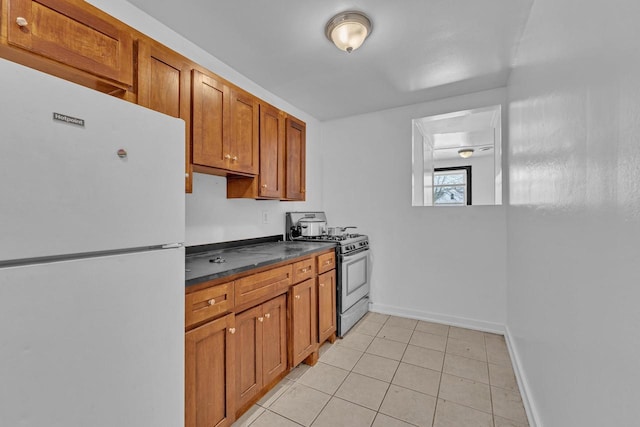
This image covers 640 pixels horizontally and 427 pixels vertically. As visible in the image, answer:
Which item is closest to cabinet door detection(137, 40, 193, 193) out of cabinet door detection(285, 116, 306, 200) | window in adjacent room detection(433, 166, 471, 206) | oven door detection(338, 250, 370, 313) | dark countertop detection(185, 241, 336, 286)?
dark countertop detection(185, 241, 336, 286)

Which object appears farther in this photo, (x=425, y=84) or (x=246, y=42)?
(x=425, y=84)

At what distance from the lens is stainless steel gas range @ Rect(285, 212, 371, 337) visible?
8.90ft

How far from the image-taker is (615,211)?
0.76 meters

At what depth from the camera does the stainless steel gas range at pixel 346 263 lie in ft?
8.90

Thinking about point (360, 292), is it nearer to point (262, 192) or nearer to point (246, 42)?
point (262, 192)

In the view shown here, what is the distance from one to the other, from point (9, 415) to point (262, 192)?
1796 millimetres

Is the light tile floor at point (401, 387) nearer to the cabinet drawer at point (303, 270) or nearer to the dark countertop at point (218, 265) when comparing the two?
the cabinet drawer at point (303, 270)

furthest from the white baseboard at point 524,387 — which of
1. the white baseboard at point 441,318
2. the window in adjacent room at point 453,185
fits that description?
the window in adjacent room at point 453,185

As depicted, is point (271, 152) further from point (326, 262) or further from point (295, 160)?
point (326, 262)

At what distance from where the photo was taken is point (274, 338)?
1.88 m

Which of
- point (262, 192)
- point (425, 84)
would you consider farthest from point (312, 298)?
point (425, 84)

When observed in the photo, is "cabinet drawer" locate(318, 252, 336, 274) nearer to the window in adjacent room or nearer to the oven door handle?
the oven door handle

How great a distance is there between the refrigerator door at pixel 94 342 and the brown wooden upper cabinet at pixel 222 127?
0.88 metres

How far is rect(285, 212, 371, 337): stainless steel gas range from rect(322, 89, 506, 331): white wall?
27 centimetres
